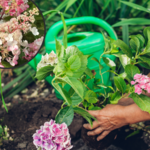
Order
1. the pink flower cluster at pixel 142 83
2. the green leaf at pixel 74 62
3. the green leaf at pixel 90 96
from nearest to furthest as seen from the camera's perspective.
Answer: the green leaf at pixel 74 62 → the pink flower cluster at pixel 142 83 → the green leaf at pixel 90 96

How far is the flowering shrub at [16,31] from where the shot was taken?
0.62m

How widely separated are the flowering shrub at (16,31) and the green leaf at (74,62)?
0.26 meters

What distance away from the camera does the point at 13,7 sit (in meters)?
0.66

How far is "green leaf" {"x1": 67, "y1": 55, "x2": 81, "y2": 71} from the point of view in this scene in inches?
17.9

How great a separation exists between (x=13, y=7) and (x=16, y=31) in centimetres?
10

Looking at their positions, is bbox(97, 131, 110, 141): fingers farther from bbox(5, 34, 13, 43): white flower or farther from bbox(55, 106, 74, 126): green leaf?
bbox(5, 34, 13, 43): white flower

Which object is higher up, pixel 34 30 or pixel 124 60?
pixel 34 30

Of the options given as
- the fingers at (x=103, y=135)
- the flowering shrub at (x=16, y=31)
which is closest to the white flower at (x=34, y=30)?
the flowering shrub at (x=16, y=31)

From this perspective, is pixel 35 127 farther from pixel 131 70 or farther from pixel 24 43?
pixel 131 70

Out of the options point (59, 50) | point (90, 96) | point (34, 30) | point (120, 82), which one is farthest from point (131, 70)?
point (34, 30)

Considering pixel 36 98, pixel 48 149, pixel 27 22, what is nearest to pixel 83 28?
pixel 36 98

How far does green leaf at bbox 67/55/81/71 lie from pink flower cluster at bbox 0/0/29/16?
35 cm

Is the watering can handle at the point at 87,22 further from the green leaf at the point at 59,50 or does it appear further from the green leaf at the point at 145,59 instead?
the green leaf at the point at 59,50

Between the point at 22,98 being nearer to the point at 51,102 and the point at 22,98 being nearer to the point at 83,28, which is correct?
the point at 51,102
